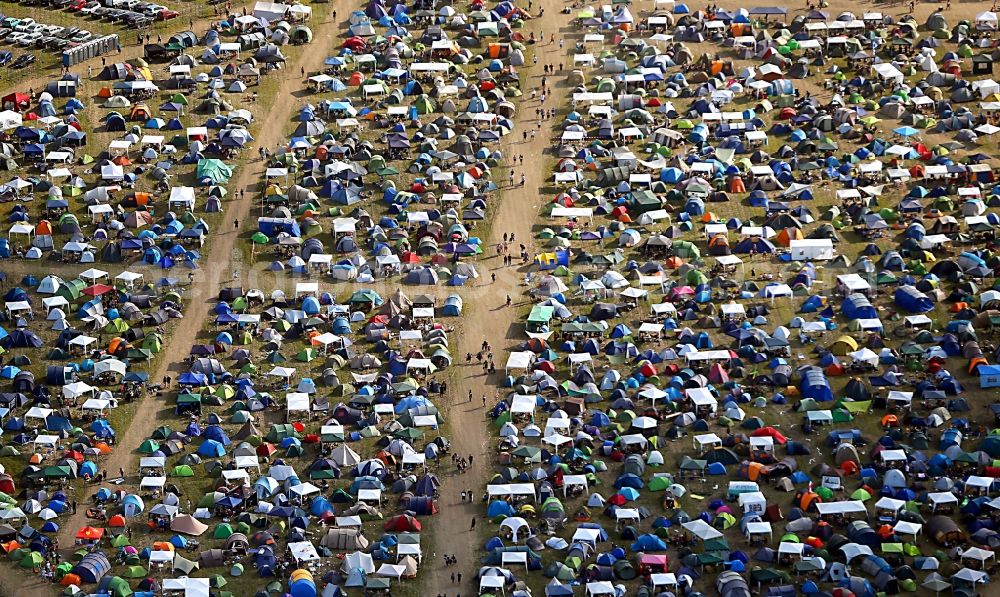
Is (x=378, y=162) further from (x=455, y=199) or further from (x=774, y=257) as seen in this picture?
(x=774, y=257)

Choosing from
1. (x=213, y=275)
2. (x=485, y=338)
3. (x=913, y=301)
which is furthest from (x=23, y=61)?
(x=913, y=301)

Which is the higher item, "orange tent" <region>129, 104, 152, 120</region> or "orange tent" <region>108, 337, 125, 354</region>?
"orange tent" <region>129, 104, 152, 120</region>

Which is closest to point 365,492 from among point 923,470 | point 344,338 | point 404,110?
point 344,338

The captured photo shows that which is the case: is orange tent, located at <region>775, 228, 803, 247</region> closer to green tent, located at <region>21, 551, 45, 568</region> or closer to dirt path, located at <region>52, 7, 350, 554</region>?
dirt path, located at <region>52, 7, 350, 554</region>

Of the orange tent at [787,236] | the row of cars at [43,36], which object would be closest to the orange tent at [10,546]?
the orange tent at [787,236]

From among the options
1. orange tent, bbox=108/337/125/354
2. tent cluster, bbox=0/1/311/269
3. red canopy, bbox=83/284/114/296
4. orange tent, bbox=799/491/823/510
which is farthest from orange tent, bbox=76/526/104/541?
orange tent, bbox=799/491/823/510

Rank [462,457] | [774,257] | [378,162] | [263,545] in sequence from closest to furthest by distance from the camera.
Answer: [263,545] → [462,457] → [774,257] → [378,162]
